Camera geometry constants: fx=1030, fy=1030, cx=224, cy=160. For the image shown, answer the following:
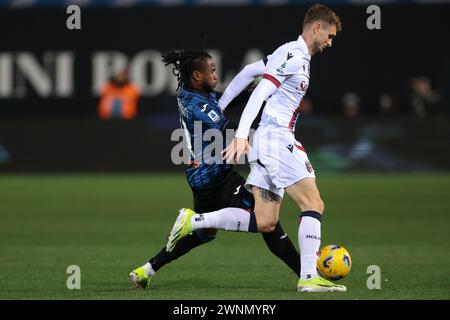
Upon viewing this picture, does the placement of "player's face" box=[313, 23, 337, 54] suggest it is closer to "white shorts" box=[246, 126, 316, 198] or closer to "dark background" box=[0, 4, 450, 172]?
"white shorts" box=[246, 126, 316, 198]

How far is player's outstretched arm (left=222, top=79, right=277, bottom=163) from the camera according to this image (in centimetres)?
754

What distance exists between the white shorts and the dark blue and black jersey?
1.04 feet

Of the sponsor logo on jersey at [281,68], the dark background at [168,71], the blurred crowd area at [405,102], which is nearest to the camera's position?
the sponsor logo on jersey at [281,68]

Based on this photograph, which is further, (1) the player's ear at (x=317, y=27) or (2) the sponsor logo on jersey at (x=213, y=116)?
(2) the sponsor logo on jersey at (x=213, y=116)

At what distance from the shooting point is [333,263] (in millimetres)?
7984

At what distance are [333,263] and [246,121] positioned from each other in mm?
1327

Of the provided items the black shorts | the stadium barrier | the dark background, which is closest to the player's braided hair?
the black shorts

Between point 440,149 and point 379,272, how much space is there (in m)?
11.1

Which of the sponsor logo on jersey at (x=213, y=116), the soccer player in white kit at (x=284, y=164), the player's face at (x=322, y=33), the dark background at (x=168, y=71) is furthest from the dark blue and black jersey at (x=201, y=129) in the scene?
the dark background at (x=168, y=71)

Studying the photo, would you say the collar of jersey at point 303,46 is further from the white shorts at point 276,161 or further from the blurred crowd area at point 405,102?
the blurred crowd area at point 405,102

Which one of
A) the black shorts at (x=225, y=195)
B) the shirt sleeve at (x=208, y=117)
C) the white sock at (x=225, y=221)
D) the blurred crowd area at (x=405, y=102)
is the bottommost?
the white sock at (x=225, y=221)

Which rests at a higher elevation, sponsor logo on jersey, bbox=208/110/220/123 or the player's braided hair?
the player's braided hair

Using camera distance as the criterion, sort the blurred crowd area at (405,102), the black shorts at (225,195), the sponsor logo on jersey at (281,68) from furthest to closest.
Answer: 1. the blurred crowd area at (405,102)
2. the black shorts at (225,195)
3. the sponsor logo on jersey at (281,68)

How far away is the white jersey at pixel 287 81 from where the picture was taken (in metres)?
7.89
